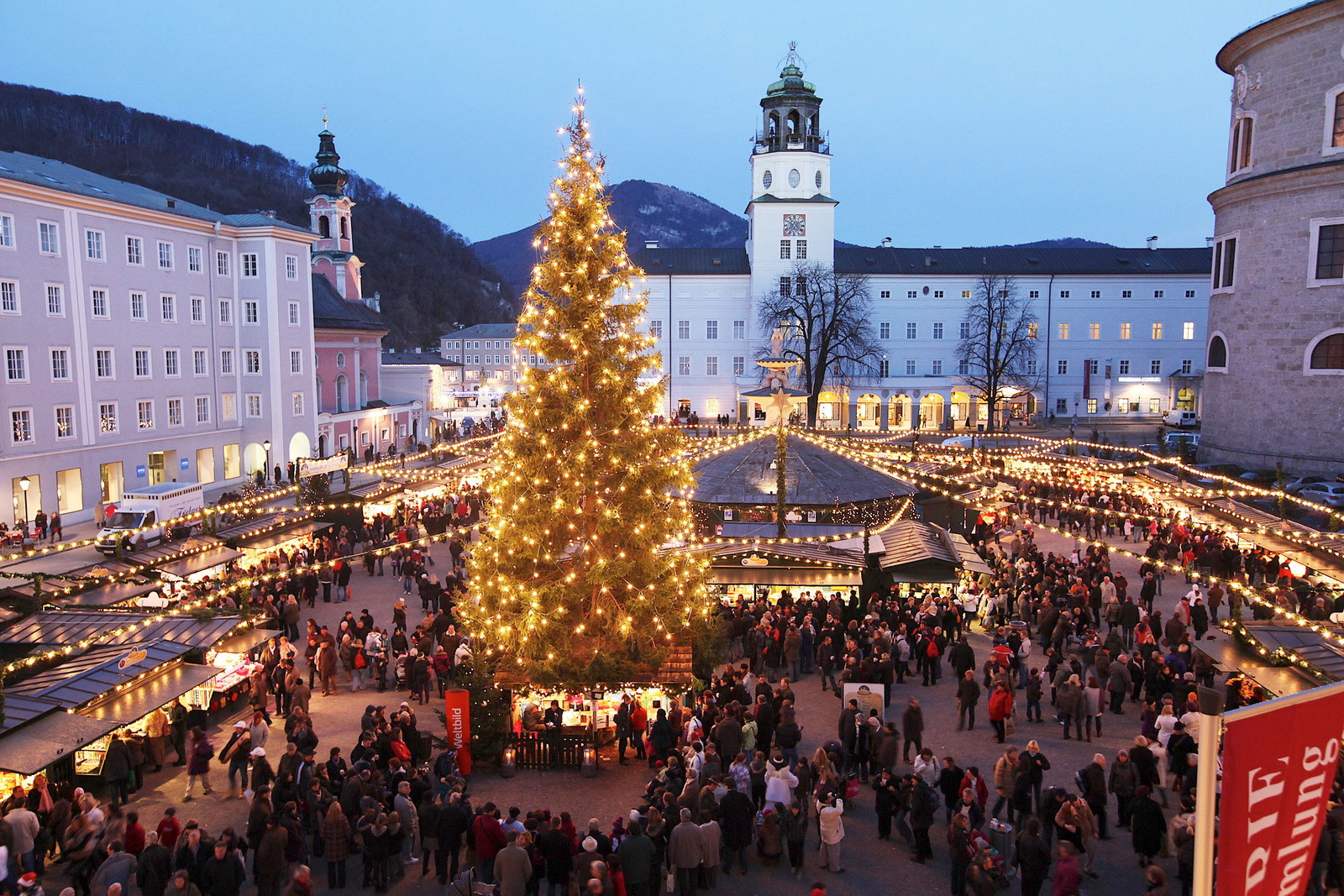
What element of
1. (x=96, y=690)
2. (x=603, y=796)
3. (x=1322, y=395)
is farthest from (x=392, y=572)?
(x=1322, y=395)

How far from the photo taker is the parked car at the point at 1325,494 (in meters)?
27.0

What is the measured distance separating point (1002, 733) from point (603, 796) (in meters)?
6.12

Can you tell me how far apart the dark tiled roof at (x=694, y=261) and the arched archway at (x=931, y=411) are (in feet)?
52.2

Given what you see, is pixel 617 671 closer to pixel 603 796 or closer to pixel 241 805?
pixel 603 796

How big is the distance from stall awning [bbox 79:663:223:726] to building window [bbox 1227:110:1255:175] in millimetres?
39117

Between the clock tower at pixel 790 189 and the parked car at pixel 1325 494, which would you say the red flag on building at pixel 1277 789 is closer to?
the parked car at pixel 1325 494

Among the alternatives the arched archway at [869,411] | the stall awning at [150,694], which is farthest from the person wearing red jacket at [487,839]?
the arched archway at [869,411]

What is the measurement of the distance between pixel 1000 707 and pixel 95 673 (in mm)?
13010

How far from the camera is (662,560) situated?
14352 mm

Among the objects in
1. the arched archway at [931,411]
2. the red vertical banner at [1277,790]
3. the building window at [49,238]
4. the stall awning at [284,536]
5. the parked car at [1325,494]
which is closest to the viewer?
the red vertical banner at [1277,790]

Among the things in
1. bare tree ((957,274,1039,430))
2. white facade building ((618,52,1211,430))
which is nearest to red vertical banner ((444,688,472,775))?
white facade building ((618,52,1211,430))

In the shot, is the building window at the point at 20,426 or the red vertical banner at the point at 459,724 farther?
the building window at the point at 20,426

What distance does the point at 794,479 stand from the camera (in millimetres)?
26172

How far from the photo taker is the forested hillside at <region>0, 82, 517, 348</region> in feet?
350
